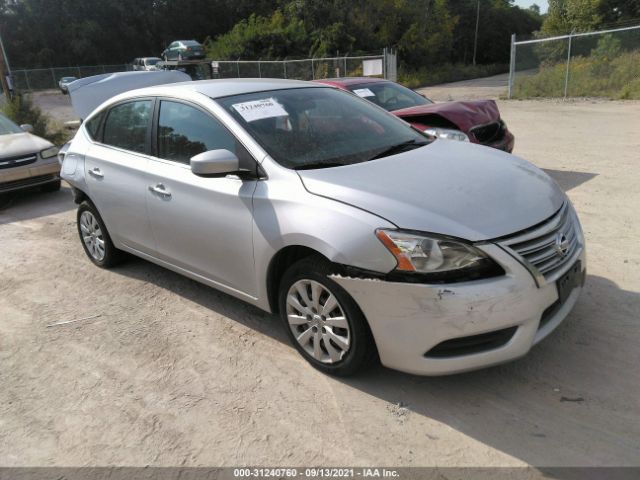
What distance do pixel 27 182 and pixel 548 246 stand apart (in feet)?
25.2

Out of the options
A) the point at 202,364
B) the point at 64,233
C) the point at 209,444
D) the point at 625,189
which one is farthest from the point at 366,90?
the point at 209,444

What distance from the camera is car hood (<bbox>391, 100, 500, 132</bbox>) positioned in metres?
6.51

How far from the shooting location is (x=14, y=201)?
8.41 metres

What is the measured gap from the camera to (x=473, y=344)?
2727 millimetres

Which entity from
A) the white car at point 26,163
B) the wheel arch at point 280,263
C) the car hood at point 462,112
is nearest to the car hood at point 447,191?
the wheel arch at point 280,263

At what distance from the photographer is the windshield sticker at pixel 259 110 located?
11.8 ft

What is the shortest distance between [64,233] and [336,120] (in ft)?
13.9

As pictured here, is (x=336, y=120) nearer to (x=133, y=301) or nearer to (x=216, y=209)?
(x=216, y=209)

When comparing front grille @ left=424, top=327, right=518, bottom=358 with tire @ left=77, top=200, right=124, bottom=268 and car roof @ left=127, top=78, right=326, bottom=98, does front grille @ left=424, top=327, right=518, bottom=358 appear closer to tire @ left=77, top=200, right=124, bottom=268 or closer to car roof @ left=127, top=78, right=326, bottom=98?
car roof @ left=127, top=78, right=326, bottom=98

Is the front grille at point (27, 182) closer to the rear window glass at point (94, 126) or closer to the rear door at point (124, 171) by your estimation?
the rear window glass at point (94, 126)

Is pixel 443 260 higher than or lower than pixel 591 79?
lower

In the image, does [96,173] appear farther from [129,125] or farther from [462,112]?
[462,112]

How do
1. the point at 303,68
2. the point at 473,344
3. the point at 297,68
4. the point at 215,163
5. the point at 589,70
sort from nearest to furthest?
the point at 473,344 < the point at 215,163 < the point at 589,70 < the point at 303,68 < the point at 297,68

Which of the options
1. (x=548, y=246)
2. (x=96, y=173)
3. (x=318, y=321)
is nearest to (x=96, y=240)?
(x=96, y=173)
